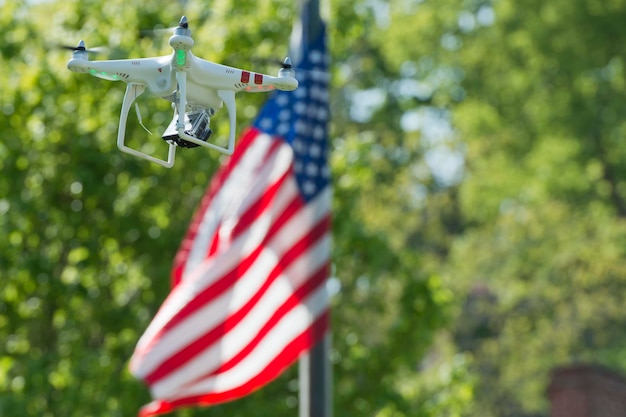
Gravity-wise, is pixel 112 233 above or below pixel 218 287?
above

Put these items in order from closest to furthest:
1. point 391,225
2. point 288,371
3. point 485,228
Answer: point 288,371 < point 391,225 < point 485,228

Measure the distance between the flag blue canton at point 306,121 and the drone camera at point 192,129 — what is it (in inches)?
332

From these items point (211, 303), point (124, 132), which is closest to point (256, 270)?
point (211, 303)

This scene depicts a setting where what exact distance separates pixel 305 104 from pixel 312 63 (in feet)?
1.33

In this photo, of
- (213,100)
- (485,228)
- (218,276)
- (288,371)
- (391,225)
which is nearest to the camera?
(213,100)

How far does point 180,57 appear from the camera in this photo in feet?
13.9

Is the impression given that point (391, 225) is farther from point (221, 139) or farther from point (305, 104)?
point (305, 104)

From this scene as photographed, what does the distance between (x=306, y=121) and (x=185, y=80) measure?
28.7ft

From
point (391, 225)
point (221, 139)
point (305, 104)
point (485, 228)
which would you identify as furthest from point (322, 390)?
point (485, 228)

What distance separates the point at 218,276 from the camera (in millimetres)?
12234

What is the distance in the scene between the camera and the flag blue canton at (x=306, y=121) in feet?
42.1

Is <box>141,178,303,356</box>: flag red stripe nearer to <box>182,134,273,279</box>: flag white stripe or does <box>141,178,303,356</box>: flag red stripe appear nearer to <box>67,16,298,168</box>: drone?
<box>182,134,273,279</box>: flag white stripe

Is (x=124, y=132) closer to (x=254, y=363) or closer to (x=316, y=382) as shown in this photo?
(x=316, y=382)

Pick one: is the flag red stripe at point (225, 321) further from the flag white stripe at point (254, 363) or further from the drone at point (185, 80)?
the drone at point (185, 80)
